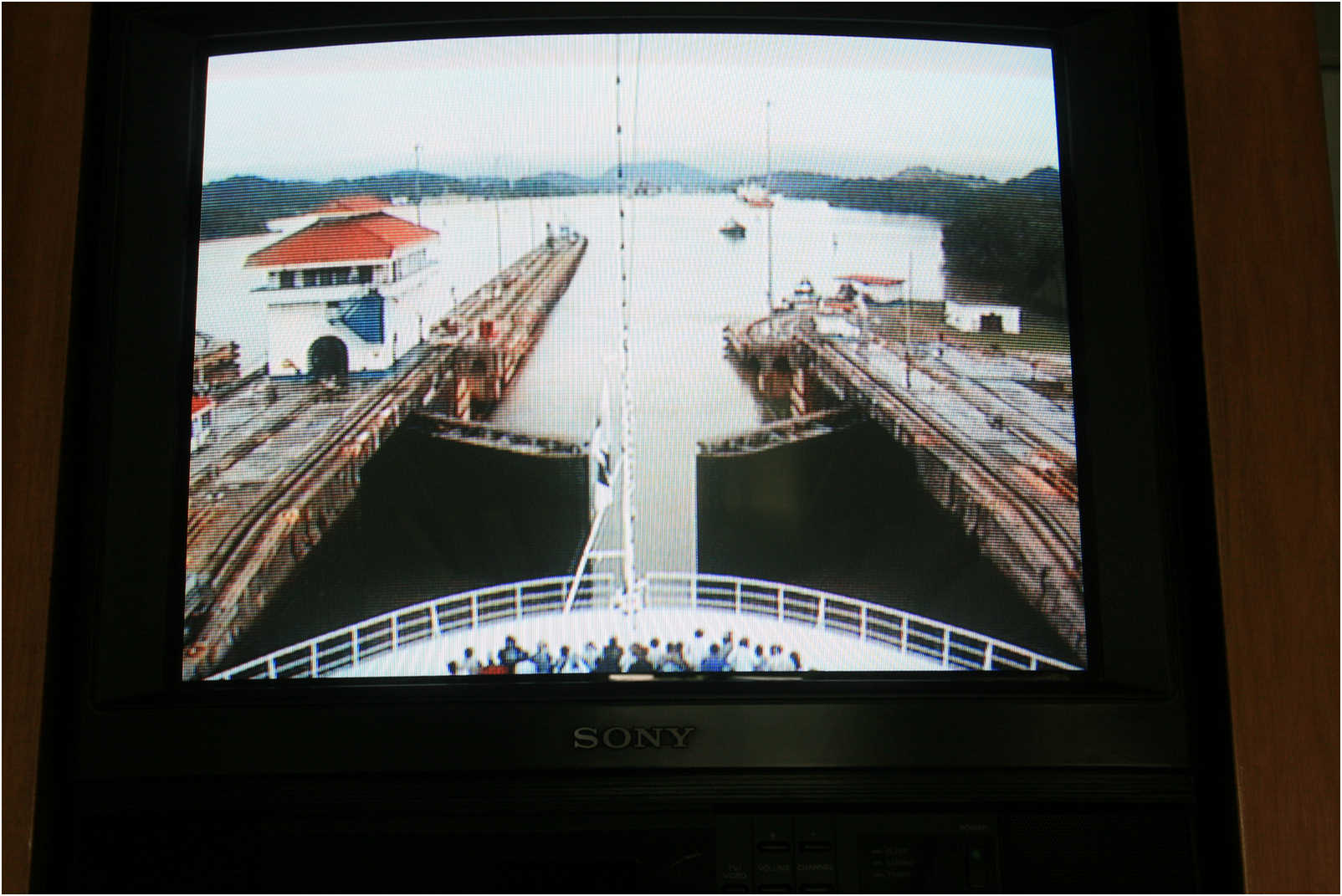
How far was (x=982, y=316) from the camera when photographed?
92 centimetres

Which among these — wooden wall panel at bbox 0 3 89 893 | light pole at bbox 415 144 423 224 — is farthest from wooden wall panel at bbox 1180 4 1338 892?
wooden wall panel at bbox 0 3 89 893

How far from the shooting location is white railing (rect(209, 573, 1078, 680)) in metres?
0.88

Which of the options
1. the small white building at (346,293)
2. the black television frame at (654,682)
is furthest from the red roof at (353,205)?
the black television frame at (654,682)

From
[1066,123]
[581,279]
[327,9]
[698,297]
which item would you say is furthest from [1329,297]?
[327,9]

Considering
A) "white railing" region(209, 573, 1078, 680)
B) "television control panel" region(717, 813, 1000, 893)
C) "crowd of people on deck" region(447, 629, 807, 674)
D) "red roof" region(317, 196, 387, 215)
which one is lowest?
"television control panel" region(717, 813, 1000, 893)

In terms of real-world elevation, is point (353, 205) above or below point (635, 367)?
above

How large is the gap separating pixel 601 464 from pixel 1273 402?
2.01 ft

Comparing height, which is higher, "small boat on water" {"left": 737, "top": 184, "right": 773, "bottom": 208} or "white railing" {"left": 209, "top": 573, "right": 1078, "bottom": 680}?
"small boat on water" {"left": 737, "top": 184, "right": 773, "bottom": 208}

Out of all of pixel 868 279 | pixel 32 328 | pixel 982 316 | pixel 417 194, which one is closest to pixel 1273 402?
pixel 982 316

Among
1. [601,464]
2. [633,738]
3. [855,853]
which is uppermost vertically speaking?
[601,464]

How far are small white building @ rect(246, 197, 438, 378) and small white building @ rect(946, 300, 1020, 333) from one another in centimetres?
50

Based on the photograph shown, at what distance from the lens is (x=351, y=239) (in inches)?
36.3

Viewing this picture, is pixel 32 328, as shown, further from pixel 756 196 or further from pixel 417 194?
pixel 756 196

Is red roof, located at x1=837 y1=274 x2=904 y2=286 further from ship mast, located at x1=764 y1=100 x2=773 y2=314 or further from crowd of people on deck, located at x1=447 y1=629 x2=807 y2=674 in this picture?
crowd of people on deck, located at x1=447 y1=629 x2=807 y2=674
